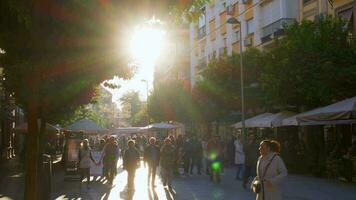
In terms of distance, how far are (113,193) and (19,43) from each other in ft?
30.5

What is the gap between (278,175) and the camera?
9.41m

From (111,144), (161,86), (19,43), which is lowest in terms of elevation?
(111,144)

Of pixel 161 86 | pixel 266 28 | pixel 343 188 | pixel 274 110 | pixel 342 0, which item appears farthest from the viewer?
pixel 161 86

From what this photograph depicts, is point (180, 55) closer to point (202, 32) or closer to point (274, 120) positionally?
point (202, 32)

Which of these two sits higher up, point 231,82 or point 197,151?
point 231,82

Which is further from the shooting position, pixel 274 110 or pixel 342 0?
pixel 274 110

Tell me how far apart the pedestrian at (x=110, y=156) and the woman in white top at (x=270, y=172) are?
1168 centimetres

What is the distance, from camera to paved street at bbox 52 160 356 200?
52.5ft

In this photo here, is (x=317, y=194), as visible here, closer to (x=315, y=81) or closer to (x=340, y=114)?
(x=340, y=114)

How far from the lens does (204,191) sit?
17.8 metres

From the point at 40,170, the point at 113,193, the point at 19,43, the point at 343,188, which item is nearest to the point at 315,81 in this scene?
the point at 343,188

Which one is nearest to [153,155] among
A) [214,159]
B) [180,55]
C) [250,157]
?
[214,159]

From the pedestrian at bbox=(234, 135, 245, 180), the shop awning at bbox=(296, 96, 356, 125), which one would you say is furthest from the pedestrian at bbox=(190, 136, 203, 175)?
the shop awning at bbox=(296, 96, 356, 125)

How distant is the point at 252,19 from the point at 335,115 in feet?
77.2
